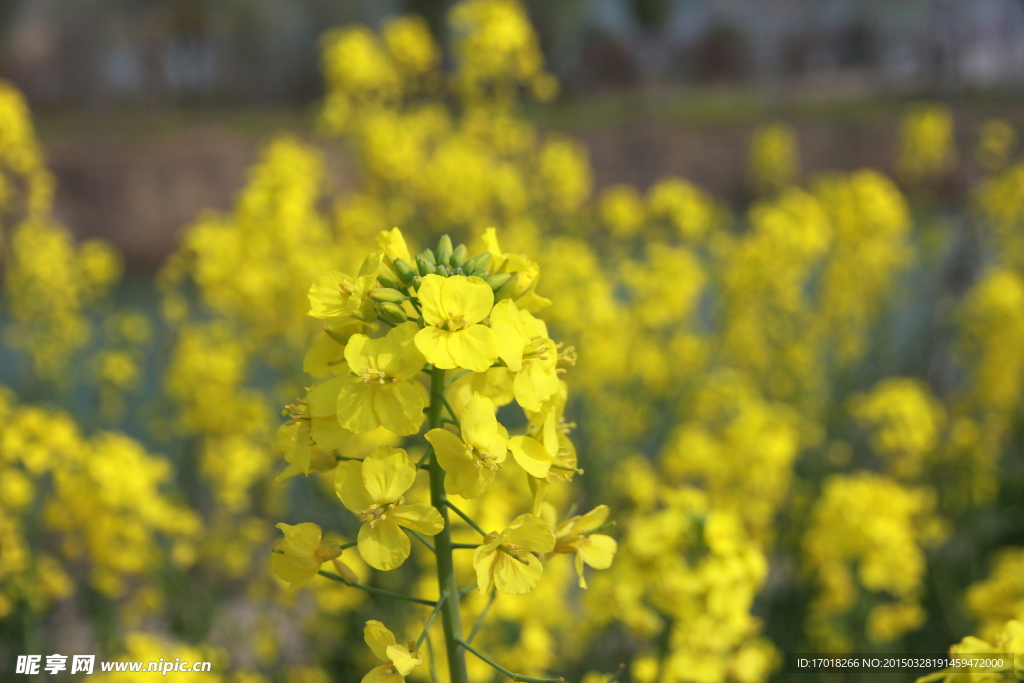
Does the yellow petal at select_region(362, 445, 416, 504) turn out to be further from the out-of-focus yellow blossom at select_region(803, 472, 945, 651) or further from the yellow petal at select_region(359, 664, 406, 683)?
the out-of-focus yellow blossom at select_region(803, 472, 945, 651)

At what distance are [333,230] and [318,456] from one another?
4.50 meters

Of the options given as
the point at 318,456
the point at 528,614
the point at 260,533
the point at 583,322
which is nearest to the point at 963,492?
the point at 583,322

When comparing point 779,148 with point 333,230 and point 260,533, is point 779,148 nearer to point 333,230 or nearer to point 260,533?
point 333,230

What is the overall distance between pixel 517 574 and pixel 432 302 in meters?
0.37

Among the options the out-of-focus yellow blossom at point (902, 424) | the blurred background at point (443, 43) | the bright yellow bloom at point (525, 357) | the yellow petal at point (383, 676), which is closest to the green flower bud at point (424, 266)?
the bright yellow bloom at point (525, 357)

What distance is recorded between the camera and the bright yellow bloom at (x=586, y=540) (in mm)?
1193

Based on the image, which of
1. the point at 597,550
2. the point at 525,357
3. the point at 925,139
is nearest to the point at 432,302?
the point at 525,357

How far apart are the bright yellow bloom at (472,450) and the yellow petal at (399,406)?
3cm

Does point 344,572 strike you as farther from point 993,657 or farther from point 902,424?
point 902,424

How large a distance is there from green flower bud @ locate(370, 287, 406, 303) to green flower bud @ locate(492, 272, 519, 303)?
15cm

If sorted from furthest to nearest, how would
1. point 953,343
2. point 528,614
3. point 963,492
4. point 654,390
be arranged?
point 953,343
point 654,390
point 963,492
point 528,614

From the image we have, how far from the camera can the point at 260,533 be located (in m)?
3.23

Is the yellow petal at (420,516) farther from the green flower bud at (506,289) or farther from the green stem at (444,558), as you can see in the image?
the green flower bud at (506,289)

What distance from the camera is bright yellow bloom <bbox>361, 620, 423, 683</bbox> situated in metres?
1.02
